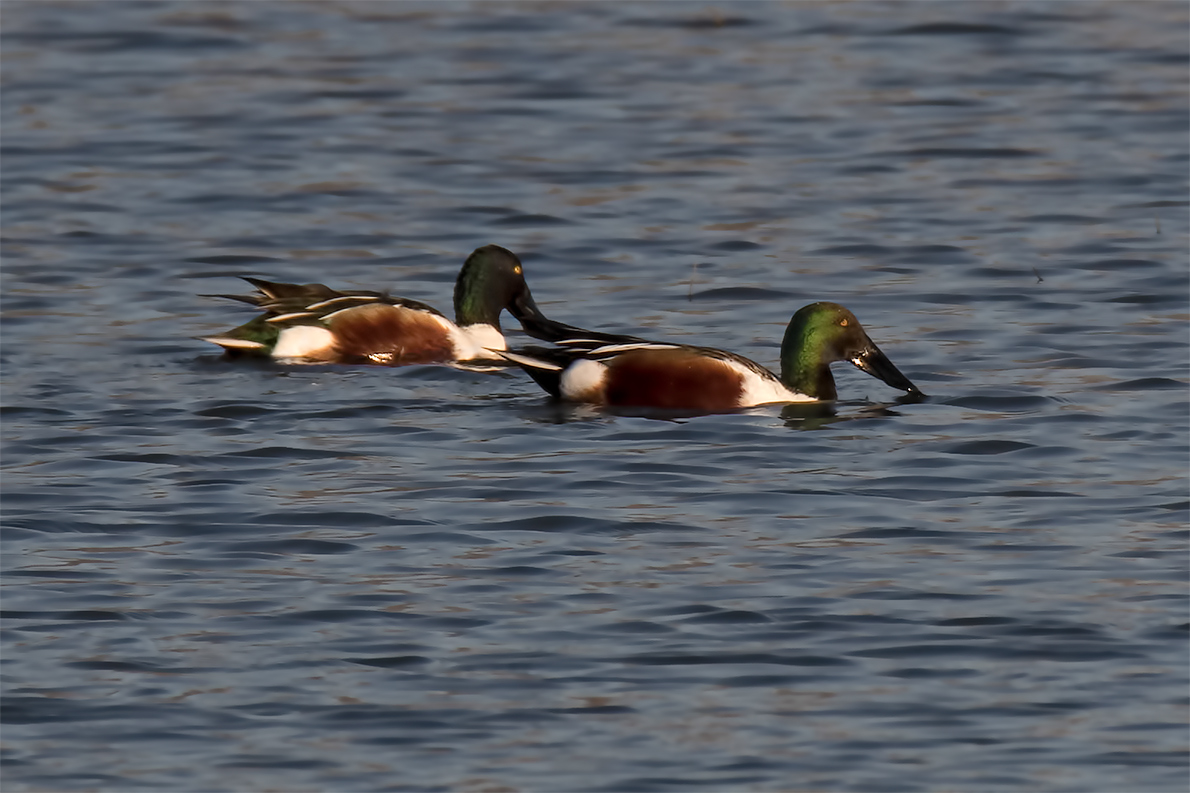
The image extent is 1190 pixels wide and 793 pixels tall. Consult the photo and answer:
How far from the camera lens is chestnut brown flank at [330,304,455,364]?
41.9 ft

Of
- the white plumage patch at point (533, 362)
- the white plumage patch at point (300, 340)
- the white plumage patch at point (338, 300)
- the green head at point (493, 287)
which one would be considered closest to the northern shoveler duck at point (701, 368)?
the white plumage patch at point (533, 362)

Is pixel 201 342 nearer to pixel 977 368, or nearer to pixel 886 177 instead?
pixel 977 368

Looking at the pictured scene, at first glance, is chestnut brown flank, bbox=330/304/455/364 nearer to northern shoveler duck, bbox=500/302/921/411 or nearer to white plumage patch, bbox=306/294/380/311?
white plumage patch, bbox=306/294/380/311

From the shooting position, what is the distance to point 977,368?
12.3m

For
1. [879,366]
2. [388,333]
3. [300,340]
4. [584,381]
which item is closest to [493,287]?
[388,333]

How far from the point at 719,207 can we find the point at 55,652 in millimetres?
8992

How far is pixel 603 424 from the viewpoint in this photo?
1138 cm

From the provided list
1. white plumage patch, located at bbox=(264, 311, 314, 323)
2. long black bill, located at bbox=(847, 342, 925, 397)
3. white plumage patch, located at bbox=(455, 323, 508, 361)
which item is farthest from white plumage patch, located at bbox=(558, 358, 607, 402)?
white plumage patch, located at bbox=(264, 311, 314, 323)

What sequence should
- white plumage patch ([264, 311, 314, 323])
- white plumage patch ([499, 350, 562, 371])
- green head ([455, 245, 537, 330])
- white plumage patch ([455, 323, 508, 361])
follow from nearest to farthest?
white plumage patch ([499, 350, 562, 371]), white plumage patch ([264, 311, 314, 323]), white plumage patch ([455, 323, 508, 361]), green head ([455, 245, 537, 330])

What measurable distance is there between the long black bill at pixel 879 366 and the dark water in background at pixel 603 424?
0.13 m

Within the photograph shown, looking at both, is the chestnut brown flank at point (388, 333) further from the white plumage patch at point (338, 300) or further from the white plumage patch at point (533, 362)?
the white plumage patch at point (533, 362)

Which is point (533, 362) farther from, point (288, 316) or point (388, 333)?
point (288, 316)

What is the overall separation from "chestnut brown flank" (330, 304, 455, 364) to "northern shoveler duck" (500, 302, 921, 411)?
105 cm

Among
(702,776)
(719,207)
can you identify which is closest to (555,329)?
(719,207)
